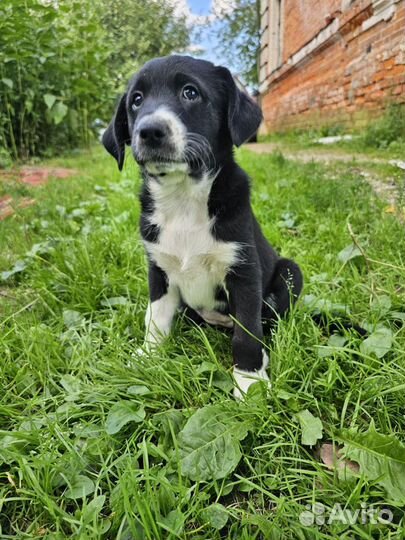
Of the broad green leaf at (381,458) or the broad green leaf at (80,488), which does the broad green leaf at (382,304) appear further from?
the broad green leaf at (80,488)

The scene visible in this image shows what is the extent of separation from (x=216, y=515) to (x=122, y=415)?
432mm

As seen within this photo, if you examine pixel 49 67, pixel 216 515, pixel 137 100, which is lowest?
pixel 216 515

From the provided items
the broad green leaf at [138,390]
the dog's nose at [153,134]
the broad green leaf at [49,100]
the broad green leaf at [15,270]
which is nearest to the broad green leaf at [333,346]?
the broad green leaf at [138,390]

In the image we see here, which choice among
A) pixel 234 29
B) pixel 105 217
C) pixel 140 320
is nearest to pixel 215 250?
pixel 140 320

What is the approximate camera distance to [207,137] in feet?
5.57

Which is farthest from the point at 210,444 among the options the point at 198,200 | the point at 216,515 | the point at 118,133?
the point at 118,133

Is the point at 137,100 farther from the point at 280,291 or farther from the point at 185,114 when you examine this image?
the point at 280,291

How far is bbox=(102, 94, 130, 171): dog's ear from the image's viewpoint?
1952 millimetres

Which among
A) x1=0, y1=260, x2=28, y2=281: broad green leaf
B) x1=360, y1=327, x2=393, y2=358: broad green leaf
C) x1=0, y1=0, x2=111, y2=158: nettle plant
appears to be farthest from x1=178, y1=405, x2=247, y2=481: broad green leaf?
x1=0, y1=0, x2=111, y2=158: nettle plant

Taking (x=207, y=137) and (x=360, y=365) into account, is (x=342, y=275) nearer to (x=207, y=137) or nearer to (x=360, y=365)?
(x=360, y=365)

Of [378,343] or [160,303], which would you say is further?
[160,303]

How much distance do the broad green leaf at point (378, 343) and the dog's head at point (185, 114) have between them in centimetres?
94

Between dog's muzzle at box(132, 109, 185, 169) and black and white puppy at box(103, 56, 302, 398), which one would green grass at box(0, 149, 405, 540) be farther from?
dog's muzzle at box(132, 109, 185, 169)

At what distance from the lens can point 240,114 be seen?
1732 mm
